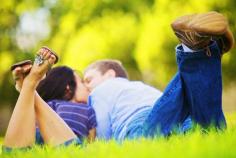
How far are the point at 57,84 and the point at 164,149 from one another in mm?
1719

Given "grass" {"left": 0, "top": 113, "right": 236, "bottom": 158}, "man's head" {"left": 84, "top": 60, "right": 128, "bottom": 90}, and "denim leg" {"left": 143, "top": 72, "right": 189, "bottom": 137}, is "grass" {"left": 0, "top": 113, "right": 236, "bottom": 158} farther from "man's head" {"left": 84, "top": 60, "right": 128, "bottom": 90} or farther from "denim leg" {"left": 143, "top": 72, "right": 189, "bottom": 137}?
"man's head" {"left": 84, "top": 60, "right": 128, "bottom": 90}

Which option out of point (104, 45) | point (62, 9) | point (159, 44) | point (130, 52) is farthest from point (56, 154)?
point (62, 9)

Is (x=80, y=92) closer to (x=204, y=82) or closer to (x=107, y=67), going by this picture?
(x=107, y=67)

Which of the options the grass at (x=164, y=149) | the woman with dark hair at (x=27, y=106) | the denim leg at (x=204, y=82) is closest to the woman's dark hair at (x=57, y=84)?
the woman with dark hair at (x=27, y=106)

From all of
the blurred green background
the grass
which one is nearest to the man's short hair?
the grass

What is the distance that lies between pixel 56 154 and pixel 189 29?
833 millimetres

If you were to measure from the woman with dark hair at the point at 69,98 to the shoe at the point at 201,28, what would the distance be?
3.42ft

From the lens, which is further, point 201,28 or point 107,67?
point 107,67

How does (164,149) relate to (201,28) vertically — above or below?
below

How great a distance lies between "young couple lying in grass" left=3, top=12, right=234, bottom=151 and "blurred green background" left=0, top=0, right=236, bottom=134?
7.32 meters

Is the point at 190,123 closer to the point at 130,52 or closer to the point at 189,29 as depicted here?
the point at 189,29

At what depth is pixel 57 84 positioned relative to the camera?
375cm

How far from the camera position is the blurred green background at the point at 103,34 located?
36.1 ft

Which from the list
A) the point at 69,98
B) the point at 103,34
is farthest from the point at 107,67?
the point at 103,34
